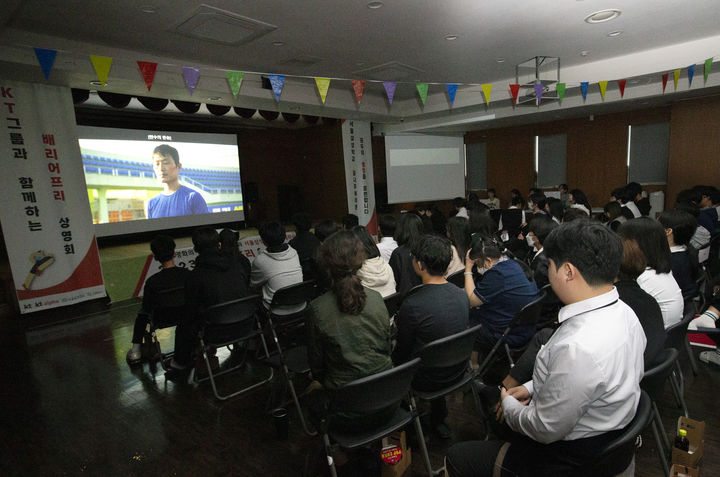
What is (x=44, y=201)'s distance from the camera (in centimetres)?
490

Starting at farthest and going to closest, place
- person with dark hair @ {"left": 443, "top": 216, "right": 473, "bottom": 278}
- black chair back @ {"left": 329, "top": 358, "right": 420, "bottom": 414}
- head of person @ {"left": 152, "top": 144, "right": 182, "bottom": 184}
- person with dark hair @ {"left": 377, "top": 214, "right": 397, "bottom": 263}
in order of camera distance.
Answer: head of person @ {"left": 152, "top": 144, "right": 182, "bottom": 184} < person with dark hair @ {"left": 377, "top": 214, "right": 397, "bottom": 263} < person with dark hair @ {"left": 443, "top": 216, "right": 473, "bottom": 278} < black chair back @ {"left": 329, "top": 358, "right": 420, "bottom": 414}

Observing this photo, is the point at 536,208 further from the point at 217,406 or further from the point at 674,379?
the point at 217,406

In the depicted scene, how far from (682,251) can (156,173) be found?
7.61 metres

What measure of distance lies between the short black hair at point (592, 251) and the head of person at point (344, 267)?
0.83m

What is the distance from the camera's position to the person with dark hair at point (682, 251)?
2811 millimetres

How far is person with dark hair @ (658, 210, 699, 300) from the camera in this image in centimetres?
281

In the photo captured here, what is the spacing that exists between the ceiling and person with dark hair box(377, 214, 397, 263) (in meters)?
2.02

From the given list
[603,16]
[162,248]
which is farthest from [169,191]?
[603,16]

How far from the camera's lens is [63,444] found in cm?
249

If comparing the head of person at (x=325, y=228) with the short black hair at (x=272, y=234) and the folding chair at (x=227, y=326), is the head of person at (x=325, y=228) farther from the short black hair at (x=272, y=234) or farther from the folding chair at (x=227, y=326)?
the folding chair at (x=227, y=326)

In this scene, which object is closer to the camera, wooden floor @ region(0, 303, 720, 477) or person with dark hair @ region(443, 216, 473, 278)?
wooden floor @ region(0, 303, 720, 477)

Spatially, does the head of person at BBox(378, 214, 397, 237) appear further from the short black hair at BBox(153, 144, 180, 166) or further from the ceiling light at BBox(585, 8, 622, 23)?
the short black hair at BBox(153, 144, 180, 166)

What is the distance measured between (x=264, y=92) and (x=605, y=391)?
6060 millimetres

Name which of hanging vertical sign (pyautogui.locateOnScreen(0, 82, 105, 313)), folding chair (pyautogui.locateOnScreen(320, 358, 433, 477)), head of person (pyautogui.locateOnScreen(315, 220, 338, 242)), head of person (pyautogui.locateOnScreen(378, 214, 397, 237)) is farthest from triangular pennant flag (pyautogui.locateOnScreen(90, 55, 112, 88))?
folding chair (pyautogui.locateOnScreen(320, 358, 433, 477))
